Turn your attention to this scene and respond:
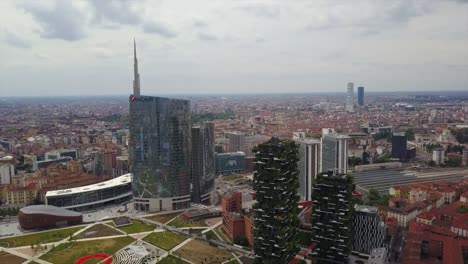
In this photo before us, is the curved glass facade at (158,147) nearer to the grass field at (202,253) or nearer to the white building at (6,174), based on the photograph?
the grass field at (202,253)

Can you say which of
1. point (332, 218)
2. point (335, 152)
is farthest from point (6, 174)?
point (332, 218)

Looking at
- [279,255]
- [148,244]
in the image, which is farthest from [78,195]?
[279,255]

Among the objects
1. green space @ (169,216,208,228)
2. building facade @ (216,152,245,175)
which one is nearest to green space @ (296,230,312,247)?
green space @ (169,216,208,228)

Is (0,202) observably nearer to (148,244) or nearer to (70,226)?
(70,226)

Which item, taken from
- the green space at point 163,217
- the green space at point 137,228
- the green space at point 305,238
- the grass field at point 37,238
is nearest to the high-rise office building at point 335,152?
the green space at point 305,238

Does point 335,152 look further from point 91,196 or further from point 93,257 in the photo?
point 93,257

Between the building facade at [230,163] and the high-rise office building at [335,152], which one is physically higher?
the high-rise office building at [335,152]
